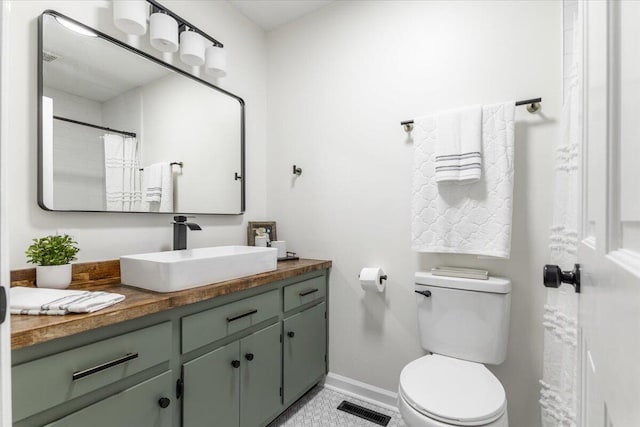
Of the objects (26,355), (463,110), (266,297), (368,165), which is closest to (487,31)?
(463,110)

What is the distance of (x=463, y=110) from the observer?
1595 millimetres

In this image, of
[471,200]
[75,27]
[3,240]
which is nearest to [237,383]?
[3,240]

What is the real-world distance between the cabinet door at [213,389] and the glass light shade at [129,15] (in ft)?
5.07

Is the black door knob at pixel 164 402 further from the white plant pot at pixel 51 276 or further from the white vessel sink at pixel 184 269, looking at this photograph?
the white plant pot at pixel 51 276

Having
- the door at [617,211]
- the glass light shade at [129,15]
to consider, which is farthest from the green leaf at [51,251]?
the door at [617,211]

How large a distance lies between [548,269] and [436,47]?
1545 millimetres

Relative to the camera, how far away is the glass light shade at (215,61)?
1870mm

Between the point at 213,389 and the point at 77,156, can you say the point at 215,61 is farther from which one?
the point at 213,389

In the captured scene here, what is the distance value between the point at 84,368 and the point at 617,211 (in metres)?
1.26

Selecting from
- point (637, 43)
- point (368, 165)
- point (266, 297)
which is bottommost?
point (266, 297)

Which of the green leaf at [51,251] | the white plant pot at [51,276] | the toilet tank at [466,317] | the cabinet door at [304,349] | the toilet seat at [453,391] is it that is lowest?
the cabinet door at [304,349]

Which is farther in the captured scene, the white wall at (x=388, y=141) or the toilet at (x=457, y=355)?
the white wall at (x=388, y=141)

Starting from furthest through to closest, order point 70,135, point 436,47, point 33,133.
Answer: point 436,47
point 70,135
point 33,133

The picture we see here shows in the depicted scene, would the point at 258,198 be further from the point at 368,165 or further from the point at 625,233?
the point at 625,233
